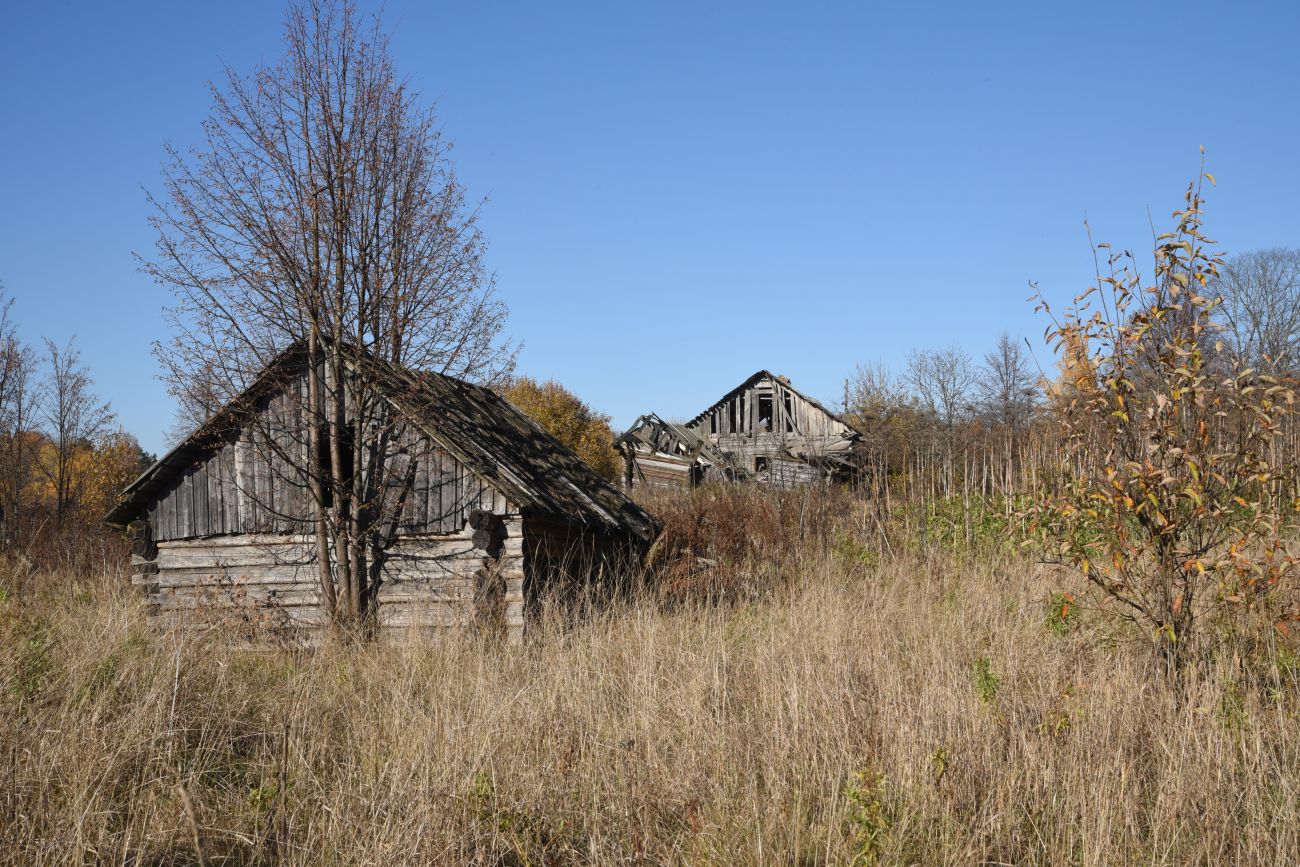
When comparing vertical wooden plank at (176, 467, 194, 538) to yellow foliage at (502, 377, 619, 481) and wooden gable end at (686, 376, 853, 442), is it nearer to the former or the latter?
wooden gable end at (686, 376, 853, 442)

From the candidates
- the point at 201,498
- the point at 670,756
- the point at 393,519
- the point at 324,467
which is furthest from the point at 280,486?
the point at 670,756

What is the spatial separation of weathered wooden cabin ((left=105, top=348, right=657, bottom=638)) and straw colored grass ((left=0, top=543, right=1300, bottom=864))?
2.99 meters

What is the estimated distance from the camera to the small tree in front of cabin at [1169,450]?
597 cm

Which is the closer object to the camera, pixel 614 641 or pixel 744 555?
pixel 614 641

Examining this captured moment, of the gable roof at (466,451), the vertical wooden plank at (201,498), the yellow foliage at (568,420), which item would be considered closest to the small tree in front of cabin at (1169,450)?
the gable roof at (466,451)

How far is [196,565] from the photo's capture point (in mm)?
11859

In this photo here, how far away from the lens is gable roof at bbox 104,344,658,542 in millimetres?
10516

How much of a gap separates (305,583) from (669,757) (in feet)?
23.9

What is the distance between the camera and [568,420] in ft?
182

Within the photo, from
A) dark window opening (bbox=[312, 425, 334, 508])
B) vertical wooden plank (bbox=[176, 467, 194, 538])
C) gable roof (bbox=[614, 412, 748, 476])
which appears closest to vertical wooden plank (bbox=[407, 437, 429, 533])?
dark window opening (bbox=[312, 425, 334, 508])

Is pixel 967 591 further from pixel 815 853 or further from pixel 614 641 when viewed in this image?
pixel 815 853

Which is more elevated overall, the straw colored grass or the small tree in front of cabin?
the small tree in front of cabin

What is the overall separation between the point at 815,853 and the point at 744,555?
10.6 m

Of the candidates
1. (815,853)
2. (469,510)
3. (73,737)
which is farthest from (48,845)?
(469,510)
